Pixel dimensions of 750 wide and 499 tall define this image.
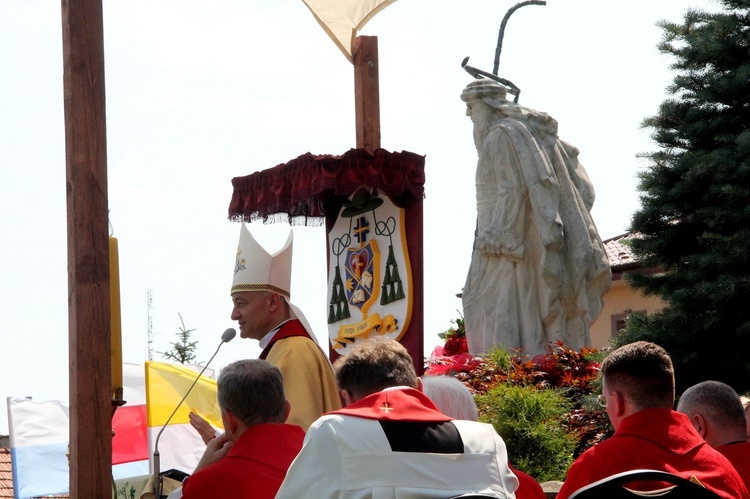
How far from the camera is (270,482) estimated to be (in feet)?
13.5

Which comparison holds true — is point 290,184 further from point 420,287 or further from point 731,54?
point 731,54

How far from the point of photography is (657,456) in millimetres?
3988

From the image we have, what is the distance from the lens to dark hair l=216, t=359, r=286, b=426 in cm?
422

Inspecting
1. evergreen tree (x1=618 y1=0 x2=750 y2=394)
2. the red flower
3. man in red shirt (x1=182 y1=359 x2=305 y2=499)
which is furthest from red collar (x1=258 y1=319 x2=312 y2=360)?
the red flower

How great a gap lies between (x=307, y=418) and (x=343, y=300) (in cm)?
324

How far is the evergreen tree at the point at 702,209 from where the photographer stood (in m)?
7.85

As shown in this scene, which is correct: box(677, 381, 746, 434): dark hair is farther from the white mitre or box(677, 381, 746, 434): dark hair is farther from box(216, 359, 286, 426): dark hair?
the white mitre

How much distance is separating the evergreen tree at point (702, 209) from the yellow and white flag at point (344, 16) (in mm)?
2010

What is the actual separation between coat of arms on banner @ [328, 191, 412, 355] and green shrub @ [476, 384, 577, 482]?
1005mm

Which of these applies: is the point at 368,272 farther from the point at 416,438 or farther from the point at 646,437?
the point at 416,438

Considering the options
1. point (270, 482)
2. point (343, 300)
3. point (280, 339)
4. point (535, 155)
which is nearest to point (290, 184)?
point (343, 300)

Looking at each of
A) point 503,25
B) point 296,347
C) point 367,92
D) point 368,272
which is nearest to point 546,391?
point 368,272

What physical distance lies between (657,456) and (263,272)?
9.67ft

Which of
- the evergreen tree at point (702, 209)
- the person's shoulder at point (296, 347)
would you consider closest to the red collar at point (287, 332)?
the person's shoulder at point (296, 347)
